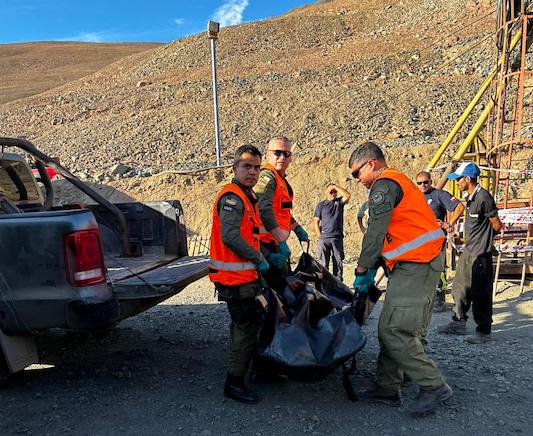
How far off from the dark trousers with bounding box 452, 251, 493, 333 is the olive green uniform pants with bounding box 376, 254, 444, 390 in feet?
6.46

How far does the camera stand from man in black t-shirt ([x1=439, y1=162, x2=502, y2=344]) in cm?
525

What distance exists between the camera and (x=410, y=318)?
11.3 ft

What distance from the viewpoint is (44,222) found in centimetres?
360

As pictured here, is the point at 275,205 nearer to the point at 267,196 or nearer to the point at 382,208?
the point at 267,196

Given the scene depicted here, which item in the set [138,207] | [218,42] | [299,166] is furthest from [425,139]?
[218,42]

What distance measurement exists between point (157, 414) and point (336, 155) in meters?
10.9

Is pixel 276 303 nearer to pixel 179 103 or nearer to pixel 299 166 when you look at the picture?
pixel 299 166

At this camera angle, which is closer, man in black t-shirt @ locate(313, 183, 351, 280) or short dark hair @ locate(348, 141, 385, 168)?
short dark hair @ locate(348, 141, 385, 168)

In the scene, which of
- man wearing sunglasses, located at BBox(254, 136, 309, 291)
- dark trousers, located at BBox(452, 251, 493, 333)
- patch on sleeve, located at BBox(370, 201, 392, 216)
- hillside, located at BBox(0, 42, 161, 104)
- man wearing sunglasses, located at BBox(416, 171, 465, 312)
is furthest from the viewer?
hillside, located at BBox(0, 42, 161, 104)

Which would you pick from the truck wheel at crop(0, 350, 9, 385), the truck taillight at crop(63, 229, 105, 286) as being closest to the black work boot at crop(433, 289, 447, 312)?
the truck taillight at crop(63, 229, 105, 286)

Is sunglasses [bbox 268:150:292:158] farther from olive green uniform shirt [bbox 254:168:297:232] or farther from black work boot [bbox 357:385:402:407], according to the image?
black work boot [bbox 357:385:402:407]

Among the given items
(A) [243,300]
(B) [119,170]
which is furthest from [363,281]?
(B) [119,170]

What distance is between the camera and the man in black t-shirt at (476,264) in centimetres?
525

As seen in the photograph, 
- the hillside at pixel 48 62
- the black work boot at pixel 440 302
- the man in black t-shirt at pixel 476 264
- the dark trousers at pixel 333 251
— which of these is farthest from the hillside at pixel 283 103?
the hillside at pixel 48 62
